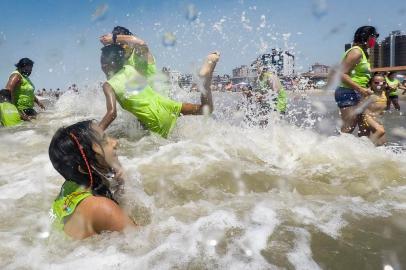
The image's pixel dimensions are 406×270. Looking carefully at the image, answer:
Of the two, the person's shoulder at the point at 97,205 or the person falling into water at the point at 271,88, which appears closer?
the person's shoulder at the point at 97,205

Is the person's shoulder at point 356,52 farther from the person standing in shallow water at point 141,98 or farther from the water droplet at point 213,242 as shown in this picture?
the water droplet at point 213,242

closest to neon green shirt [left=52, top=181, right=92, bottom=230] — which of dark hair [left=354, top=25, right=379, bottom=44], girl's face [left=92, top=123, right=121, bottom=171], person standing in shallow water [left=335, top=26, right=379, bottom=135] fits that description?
girl's face [left=92, top=123, right=121, bottom=171]

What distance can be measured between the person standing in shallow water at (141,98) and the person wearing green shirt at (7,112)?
3.58 meters

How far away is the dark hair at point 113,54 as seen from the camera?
5289mm

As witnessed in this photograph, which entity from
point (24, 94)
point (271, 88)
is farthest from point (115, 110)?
point (24, 94)

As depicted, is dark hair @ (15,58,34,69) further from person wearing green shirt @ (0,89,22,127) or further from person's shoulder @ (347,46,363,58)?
person's shoulder @ (347,46,363,58)

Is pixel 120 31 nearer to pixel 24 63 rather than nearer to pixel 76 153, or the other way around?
pixel 24 63

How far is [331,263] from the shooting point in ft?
7.77

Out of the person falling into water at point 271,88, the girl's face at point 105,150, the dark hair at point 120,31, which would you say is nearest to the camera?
the girl's face at point 105,150

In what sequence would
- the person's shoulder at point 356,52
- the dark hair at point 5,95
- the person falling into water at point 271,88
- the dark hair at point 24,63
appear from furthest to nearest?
the dark hair at point 24,63 < the dark hair at point 5,95 < the person falling into water at point 271,88 < the person's shoulder at point 356,52

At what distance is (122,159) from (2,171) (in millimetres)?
1329

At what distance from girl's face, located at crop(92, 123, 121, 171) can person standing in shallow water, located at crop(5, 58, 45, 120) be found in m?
6.90

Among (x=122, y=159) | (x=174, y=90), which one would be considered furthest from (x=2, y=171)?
(x=174, y=90)

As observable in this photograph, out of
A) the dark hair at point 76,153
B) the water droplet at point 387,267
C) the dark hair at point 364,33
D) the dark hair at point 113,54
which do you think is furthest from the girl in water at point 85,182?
the dark hair at point 364,33
